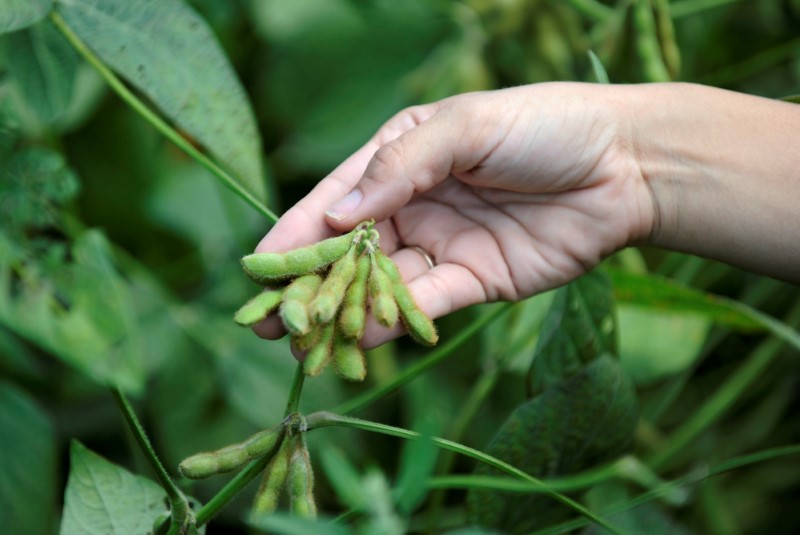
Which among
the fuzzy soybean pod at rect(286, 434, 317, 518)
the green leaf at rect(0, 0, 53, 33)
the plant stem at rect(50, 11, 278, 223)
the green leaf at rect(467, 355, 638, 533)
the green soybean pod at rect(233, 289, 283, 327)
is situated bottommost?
the green leaf at rect(467, 355, 638, 533)

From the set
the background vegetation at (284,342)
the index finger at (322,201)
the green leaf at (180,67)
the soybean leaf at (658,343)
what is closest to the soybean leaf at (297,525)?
the background vegetation at (284,342)

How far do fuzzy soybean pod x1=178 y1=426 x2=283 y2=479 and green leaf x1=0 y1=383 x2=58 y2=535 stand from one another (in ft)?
2.20

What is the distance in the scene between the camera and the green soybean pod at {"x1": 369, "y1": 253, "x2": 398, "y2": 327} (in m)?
0.89

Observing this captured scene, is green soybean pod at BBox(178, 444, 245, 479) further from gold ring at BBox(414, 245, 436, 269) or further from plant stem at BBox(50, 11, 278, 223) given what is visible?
gold ring at BBox(414, 245, 436, 269)

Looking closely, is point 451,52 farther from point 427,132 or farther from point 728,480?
point 728,480

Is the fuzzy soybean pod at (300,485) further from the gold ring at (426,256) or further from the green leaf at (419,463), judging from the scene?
the gold ring at (426,256)

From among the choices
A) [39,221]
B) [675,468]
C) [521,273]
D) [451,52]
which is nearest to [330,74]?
[451,52]

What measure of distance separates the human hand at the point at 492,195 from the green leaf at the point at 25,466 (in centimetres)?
70

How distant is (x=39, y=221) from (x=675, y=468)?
1466 mm

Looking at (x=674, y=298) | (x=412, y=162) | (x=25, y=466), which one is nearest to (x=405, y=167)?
(x=412, y=162)

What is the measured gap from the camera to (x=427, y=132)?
1068 mm

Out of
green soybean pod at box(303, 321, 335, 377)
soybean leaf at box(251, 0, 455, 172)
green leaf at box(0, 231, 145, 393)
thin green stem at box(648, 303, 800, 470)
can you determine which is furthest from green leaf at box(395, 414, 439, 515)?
soybean leaf at box(251, 0, 455, 172)

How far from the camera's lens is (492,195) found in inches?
49.9

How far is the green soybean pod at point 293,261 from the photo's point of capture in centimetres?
90
